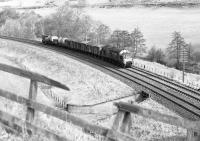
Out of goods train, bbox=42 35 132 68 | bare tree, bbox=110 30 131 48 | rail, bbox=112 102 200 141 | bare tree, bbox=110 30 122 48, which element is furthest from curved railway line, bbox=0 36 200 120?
bare tree, bbox=110 30 122 48

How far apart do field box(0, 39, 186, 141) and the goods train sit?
13.4 feet

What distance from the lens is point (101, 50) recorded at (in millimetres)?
46969

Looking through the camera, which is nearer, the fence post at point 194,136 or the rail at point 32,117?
the fence post at point 194,136

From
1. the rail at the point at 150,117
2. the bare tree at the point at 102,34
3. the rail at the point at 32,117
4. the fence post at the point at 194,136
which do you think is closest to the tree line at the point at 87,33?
the bare tree at the point at 102,34

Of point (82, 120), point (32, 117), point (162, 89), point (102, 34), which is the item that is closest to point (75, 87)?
point (162, 89)

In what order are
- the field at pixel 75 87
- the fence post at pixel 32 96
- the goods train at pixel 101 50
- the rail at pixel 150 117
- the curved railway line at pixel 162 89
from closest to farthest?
the rail at pixel 150 117 < the fence post at pixel 32 96 < the field at pixel 75 87 < the curved railway line at pixel 162 89 < the goods train at pixel 101 50

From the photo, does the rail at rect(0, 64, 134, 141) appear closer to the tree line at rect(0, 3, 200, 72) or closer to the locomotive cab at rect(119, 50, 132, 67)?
the locomotive cab at rect(119, 50, 132, 67)

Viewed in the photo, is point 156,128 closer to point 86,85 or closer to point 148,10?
point 86,85

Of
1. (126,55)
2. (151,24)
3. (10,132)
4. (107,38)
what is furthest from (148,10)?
(10,132)

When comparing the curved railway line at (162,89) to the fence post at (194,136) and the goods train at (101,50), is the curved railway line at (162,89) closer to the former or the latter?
the goods train at (101,50)

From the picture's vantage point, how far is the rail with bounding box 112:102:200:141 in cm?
484

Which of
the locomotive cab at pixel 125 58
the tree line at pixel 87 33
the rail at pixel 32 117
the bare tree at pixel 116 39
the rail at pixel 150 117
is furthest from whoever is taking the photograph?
the bare tree at pixel 116 39

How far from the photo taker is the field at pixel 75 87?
18981 millimetres

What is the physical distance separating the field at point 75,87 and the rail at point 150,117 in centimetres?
223
